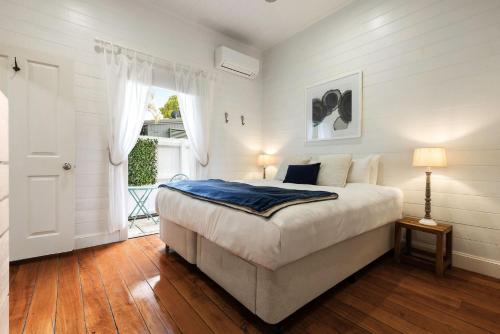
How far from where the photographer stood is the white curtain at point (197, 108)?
3422 millimetres

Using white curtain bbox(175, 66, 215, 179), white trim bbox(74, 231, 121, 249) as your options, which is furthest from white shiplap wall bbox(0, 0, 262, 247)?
white curtain bbox(175, 66, 215, 179)

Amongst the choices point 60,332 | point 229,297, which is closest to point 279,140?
point 229,297

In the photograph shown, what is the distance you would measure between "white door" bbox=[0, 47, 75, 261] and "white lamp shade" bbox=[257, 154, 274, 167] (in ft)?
8.97

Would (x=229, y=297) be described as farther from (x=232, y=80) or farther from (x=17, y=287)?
(x=232, y=80)

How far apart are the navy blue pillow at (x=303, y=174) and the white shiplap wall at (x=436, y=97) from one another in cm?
62

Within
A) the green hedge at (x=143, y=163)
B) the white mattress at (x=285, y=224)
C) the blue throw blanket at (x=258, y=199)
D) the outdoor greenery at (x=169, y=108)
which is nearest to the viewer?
the white mattress at (x=285, y=224)

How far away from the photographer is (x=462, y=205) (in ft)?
7.29

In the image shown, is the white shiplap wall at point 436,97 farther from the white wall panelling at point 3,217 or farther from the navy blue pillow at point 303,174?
the white wall panelling at point 3,217

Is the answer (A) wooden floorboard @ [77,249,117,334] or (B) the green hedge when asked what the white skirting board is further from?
(B) the green hedge

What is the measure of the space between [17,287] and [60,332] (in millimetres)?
844

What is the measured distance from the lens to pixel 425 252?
2395 mm

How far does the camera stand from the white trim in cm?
263

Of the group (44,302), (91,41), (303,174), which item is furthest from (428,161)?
(91,41)

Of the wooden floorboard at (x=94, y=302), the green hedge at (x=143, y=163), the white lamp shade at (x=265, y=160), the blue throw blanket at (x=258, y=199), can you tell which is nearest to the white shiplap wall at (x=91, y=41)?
the wooden floorboard at (x=94, y=302)
